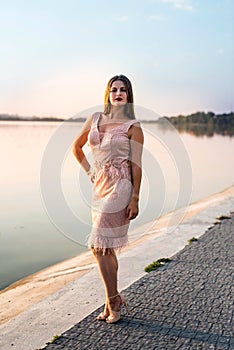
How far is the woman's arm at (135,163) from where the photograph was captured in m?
4.08

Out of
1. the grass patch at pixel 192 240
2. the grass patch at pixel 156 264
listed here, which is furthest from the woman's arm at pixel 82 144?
the grass patch at pixel 192 240

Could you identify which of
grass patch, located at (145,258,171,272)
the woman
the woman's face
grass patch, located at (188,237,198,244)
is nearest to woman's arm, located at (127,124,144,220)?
the woman

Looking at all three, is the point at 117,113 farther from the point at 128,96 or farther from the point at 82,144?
the point at 82,144

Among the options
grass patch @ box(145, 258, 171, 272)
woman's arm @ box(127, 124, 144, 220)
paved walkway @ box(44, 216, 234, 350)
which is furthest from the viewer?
grass patch @ box(145, 258, 171, 272)

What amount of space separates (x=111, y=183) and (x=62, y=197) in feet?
2.43

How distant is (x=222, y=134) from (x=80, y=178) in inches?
3317

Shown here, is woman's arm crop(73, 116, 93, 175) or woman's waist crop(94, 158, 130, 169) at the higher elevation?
woman's arm crop(73, 116, 93, 175)

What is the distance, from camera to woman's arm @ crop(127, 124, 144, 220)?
13.4ft

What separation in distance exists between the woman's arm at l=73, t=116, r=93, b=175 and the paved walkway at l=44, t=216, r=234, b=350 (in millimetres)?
1349

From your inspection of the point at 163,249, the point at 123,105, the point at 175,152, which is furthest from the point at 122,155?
the point at 163,249

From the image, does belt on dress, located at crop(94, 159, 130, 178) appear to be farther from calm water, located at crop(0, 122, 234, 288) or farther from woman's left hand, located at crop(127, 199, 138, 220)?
calm water, located at crop(0, 122, 234, 288)

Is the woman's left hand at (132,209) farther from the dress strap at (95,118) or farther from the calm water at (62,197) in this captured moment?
the dress strap at (95,118)

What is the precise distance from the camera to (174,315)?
443 centimetres

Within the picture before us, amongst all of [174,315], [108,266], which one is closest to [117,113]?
[108,266]
